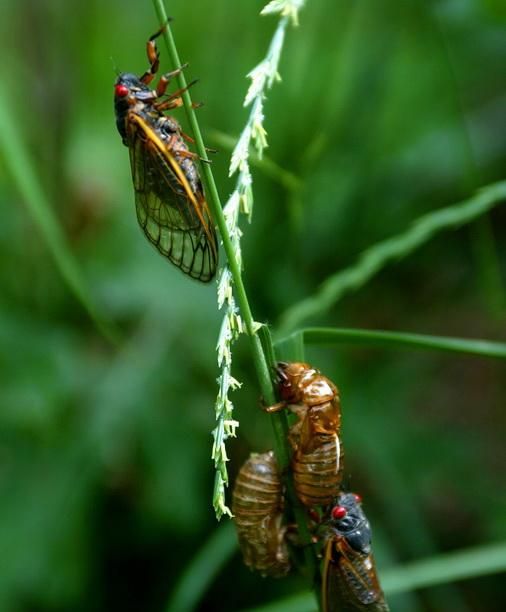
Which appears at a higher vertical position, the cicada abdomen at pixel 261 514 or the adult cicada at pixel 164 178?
the adult cicada at pixel 164 178

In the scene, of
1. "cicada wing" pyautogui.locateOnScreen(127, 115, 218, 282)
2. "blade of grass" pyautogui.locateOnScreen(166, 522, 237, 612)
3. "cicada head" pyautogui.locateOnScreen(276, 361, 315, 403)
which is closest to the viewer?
"cicada head" pyautogui.locateOnScreen(276, 361, 315, 403)

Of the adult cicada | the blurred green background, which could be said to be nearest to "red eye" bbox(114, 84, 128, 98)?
the adult cicada

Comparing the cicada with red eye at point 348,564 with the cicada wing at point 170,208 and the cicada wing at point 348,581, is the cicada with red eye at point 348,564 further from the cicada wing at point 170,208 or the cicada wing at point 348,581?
the cicada wing at point 170,208

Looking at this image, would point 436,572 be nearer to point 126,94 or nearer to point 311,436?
point 311,436

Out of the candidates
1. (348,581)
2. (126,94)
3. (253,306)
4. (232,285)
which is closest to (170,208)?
(126,94)

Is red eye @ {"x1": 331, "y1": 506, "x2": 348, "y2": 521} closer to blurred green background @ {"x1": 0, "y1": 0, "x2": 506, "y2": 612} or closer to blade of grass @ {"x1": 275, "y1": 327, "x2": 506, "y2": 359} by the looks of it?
blade of grass @ {"x1": 275, "y1": 327, "x2": 506, "y2": 359}

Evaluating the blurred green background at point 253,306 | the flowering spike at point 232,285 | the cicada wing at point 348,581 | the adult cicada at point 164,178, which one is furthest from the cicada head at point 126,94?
the cicada wing at point 348,581
